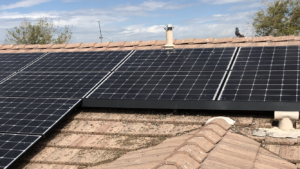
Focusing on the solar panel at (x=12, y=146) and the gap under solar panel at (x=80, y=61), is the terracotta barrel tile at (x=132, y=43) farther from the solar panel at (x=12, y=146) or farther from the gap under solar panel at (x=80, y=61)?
the solar panel at (x=12, y=146)

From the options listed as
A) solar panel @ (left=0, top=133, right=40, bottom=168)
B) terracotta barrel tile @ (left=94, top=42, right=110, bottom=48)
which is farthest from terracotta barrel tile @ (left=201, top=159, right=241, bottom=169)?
terracotta barrel tile @ (left=94, top=42, right=110, bottom=48)

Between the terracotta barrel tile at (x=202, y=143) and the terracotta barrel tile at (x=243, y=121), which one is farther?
the terracotta barrel tile at (x=243, y=121)

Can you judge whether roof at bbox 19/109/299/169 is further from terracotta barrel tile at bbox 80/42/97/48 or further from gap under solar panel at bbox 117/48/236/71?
terracotta barrel tile at bbox 80/42/97/48

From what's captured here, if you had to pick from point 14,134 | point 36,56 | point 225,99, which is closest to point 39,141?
point 14,134

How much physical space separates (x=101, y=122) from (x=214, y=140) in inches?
149

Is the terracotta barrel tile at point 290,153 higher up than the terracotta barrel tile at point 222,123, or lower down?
lower down

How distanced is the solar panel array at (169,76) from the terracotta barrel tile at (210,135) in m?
2.08

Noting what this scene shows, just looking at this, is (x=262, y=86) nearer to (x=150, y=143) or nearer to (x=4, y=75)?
(x=150, y=143)

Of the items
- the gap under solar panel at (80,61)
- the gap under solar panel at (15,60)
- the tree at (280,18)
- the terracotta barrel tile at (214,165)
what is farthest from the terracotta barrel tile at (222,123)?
the tree at (280,18)

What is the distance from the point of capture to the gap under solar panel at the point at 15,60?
540 inches

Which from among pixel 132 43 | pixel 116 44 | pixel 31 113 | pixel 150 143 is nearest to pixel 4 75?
pixel 31 113

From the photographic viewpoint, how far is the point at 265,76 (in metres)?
9.84

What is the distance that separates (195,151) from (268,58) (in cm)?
639

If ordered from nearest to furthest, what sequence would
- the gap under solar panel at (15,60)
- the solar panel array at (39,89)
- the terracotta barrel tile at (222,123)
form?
the terracotta barrel tile at (222,123)
the solar panel array at (39,89)
the gap under solar panel at (15,60)
